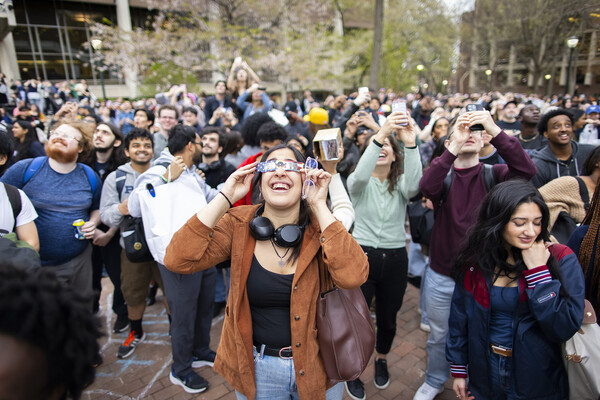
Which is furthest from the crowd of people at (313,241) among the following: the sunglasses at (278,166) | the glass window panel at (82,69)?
the glass window panel at (82,69)

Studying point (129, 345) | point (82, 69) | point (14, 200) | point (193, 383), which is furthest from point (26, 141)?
point (82, 69)

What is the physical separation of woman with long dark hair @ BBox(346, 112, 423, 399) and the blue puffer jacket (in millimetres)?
824

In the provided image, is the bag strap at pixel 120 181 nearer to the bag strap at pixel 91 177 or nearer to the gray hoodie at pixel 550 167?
the bag strap at pixel 91 177

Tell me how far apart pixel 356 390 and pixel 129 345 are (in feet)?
7.94

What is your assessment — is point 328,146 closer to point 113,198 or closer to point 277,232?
point 277,232

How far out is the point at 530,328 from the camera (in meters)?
2.09

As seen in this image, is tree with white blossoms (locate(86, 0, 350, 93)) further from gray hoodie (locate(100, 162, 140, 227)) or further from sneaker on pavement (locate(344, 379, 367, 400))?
sneaker on pavement (locate(344, 379, 367, 400))

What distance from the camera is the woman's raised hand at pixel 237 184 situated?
1.98 meters

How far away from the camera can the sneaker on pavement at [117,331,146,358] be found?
12.5 feet

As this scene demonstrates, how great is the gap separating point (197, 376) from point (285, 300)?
77.9 inches

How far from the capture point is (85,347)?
43.7 inches

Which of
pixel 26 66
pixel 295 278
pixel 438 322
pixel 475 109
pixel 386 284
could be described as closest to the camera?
pixel 295 278

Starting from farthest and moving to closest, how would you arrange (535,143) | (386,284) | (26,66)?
(26,66)
(535,143)
(386,284)

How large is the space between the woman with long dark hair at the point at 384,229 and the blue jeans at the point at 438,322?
288 mm
